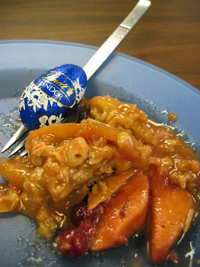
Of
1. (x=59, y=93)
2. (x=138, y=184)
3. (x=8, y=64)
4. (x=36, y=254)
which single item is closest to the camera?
(x=36, y=254)

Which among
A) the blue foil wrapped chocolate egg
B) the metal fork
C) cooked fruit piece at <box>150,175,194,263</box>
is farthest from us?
the metal fork

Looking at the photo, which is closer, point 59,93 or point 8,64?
point 59,93

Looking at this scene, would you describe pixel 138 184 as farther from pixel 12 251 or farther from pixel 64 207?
pixel 12 251

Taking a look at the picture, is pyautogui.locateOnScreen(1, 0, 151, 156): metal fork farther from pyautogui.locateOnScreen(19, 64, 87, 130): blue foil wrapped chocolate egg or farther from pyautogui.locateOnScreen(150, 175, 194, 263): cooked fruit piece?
pyautogui.locateOnScreen(150, 175, 194, 263): cooked fruit piece

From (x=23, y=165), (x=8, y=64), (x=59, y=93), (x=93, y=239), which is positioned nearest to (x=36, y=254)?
(x=93, y=239)

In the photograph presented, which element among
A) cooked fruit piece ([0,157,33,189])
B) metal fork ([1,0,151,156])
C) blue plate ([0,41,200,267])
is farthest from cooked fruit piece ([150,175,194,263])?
metal fork ([1,0,151,156])

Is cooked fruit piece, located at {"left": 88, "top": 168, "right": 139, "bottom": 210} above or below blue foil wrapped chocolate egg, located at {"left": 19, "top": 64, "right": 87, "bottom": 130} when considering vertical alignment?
below
